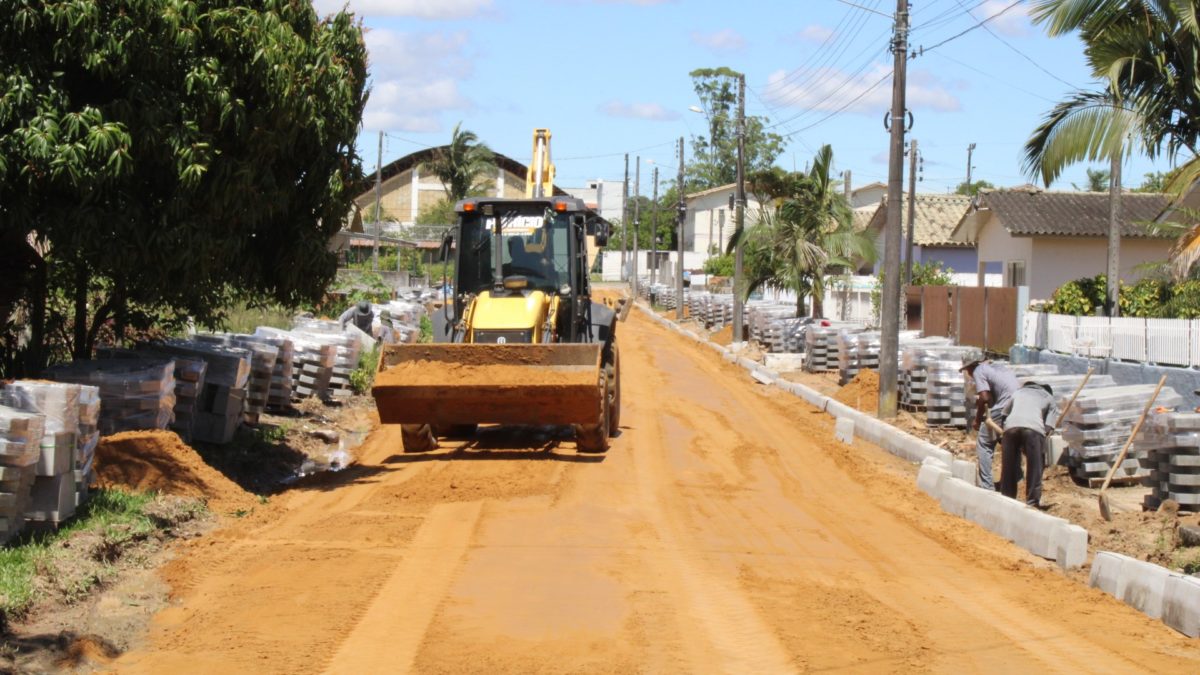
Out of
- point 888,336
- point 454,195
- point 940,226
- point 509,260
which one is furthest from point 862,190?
point 509,260

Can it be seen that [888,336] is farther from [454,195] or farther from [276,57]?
[454,195]

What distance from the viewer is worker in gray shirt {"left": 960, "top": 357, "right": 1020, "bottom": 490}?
13.1 m

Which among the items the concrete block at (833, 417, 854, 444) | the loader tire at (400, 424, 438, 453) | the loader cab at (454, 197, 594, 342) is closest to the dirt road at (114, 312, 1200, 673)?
the loader tire at (400, 424, 438, 453)

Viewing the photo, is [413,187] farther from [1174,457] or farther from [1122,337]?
[1174,457]

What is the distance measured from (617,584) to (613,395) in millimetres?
7634

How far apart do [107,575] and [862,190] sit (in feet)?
260

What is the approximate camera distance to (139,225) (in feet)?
A: 35.3

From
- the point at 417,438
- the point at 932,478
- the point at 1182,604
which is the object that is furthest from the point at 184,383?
the point at 1182,604

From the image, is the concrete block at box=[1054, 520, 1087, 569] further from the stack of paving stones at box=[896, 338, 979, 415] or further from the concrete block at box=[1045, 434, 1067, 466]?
the stack of paving stones at box=[896, 338, 979, 415]

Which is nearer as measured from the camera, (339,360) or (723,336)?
(339,360)

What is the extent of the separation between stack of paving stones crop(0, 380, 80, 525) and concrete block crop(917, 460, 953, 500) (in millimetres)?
8726

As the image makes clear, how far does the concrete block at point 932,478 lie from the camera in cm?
1313

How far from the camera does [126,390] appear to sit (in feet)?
37.6

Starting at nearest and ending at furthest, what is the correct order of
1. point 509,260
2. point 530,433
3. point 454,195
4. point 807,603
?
point 807,603
point 509,260
point 530,433
point 454,195
